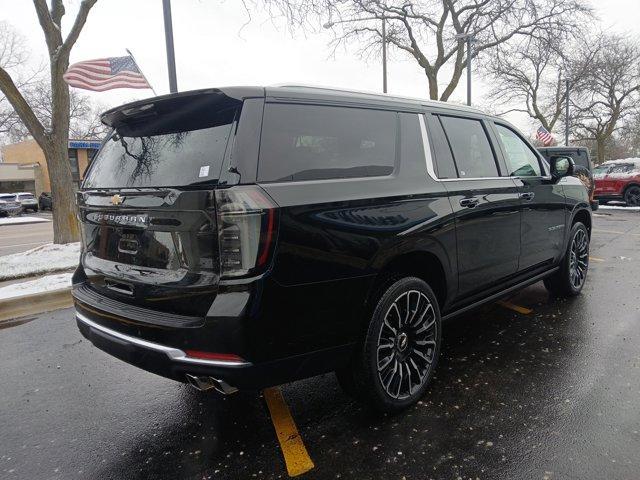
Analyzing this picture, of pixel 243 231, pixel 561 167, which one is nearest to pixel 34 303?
pixel 243 231

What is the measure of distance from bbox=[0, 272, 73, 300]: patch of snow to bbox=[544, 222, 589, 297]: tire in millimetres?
5821

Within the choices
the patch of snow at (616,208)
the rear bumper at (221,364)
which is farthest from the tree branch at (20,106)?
the patch of snow at (616,208)

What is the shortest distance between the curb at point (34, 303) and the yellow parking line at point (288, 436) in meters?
3.48

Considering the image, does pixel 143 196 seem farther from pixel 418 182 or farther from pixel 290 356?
pixel 418 182

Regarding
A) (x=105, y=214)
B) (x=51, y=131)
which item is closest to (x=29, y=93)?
(x=51, y=131)

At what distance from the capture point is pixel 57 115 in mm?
8961

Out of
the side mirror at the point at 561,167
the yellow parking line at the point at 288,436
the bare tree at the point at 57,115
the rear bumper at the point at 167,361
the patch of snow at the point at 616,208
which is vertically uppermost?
the bare tree at the point at 57,115

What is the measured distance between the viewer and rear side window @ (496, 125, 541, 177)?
157 inches

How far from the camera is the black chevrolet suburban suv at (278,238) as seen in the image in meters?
2.10

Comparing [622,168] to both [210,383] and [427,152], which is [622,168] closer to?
[427,152]

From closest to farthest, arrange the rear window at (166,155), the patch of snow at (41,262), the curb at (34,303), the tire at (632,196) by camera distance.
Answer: the rear window at (166,155) < the curb at (34,303) < the patch of snow at (41,262) < the tire at (632,196)

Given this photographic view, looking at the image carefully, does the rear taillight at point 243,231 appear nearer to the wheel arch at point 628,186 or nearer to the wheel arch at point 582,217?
the wheel arch at point 582,217

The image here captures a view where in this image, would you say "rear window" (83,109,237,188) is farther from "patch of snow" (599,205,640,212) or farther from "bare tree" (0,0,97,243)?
"patch of snow" (599,205,640,212)

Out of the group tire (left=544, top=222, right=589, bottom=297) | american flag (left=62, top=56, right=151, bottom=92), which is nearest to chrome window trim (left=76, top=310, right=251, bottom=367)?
tire (left=544, top=222, right=589, bottom=297)
